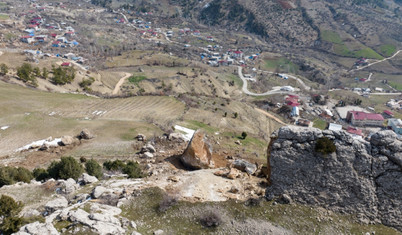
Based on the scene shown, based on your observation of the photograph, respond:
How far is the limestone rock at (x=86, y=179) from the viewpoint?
25375mm

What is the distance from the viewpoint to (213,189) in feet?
74.4

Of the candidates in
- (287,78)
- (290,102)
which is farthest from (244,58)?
(290,102)

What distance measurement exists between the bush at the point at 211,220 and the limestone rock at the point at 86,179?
12.7 m

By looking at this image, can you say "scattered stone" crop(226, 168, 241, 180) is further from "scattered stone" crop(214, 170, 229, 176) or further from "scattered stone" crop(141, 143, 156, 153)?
"scattered stone" crop(141, 143, 156, 153)

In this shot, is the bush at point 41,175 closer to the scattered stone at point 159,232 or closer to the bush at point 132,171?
the bush at point 132,171

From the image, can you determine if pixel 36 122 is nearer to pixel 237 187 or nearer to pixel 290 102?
pixel 237 187

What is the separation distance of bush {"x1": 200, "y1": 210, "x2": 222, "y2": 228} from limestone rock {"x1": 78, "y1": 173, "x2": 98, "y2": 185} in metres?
12.7

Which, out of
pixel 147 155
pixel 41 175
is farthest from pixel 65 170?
pixel 147 155

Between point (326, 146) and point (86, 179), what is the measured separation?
2214 centimetres

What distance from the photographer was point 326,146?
20.3m

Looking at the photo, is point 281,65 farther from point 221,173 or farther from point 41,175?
point 41,175

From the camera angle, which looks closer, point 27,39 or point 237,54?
point 27,39

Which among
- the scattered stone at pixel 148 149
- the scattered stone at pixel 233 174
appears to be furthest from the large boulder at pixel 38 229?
the scattered stone at pixel 148 149

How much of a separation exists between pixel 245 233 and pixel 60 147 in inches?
1154
